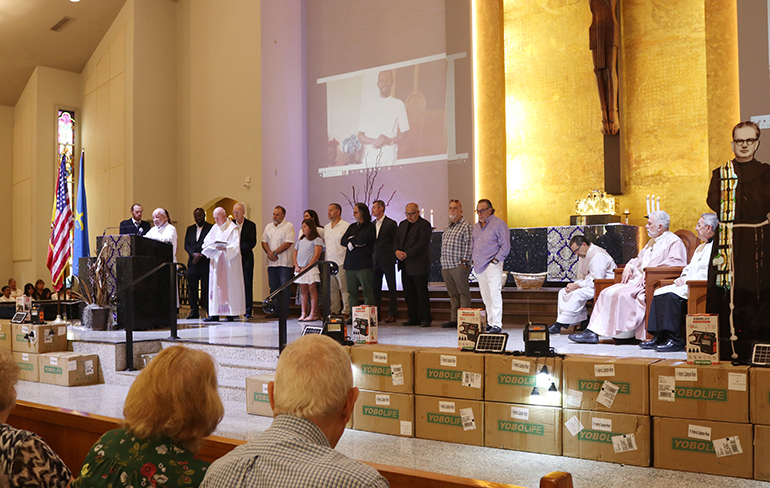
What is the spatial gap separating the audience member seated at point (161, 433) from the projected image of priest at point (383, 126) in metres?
8.60

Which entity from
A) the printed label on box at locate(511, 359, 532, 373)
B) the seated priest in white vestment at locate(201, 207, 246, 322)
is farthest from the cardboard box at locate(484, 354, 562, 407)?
the seated priest in white vestment at locate(201, 207, 246, 322)

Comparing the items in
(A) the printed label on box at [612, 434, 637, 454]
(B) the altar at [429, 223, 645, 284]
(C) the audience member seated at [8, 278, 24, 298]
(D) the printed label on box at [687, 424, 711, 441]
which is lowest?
(A) the printed label on box at [612, 434, 637, 454]

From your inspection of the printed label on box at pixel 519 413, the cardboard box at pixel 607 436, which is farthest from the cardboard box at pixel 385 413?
the cardboard box at pixel 607 436

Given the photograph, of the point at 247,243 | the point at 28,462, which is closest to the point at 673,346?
the point at 28,462

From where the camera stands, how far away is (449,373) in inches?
141

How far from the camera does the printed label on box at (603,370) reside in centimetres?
314

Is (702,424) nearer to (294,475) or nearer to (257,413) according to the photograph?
(294,475)

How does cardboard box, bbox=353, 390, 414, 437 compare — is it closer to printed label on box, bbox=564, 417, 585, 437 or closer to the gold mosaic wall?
printed label on box, bbox=564, 417, 585, 437

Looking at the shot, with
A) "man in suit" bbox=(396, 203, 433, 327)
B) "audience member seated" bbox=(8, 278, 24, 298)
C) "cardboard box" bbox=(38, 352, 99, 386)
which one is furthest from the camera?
"audience member seated" bbox=(8, 278, 24, 298)

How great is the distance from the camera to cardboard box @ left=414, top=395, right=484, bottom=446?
350 cm

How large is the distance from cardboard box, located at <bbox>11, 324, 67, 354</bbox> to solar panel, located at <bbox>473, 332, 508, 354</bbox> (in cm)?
457

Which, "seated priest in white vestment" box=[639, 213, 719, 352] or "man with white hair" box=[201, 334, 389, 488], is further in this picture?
"seated priest in white vestment" box=[639, 213, 719, 352]

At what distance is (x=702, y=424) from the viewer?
2.91 m

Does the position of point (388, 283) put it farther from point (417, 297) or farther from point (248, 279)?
point (248, 279)
